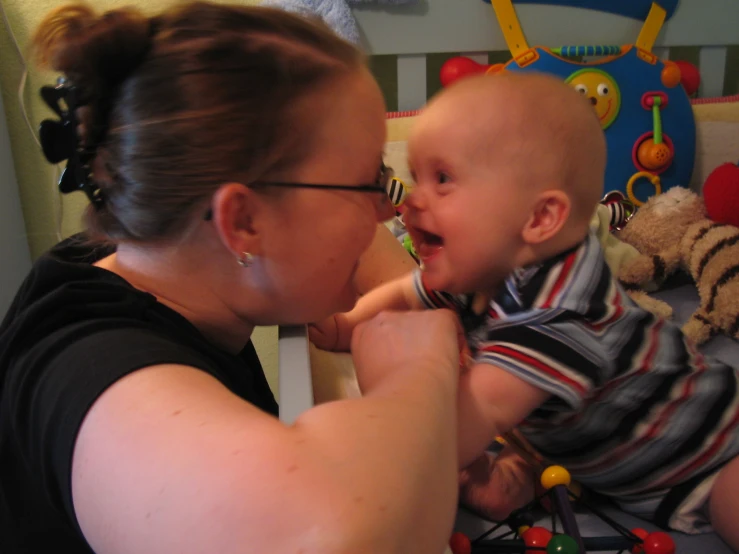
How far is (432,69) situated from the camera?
2.00m

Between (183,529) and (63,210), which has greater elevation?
(183,529)

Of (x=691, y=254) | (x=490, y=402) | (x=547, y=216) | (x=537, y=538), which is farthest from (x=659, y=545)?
(x=691, y=254)

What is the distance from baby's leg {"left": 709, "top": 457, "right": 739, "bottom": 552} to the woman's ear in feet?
2.21

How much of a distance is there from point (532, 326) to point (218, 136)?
0.43 m

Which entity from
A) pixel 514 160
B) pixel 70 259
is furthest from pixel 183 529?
pixel 514 160

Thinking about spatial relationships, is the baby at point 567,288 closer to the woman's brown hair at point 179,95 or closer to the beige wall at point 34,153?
the woman's brown hair at point 179,95

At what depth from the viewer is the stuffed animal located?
129 centimetres

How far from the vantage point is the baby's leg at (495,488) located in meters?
0.86

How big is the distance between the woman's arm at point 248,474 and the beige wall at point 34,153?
1.50 meters

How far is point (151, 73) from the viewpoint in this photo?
1.93ft

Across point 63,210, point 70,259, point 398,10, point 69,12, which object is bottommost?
point 63,210

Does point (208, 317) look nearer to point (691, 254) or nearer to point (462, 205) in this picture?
point (462, 205)

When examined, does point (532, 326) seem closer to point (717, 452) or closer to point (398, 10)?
point (717, 452)

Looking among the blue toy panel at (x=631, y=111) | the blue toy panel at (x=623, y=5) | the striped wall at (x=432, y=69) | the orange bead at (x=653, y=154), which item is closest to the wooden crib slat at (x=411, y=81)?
the striped wall at (x=432, y=69)
